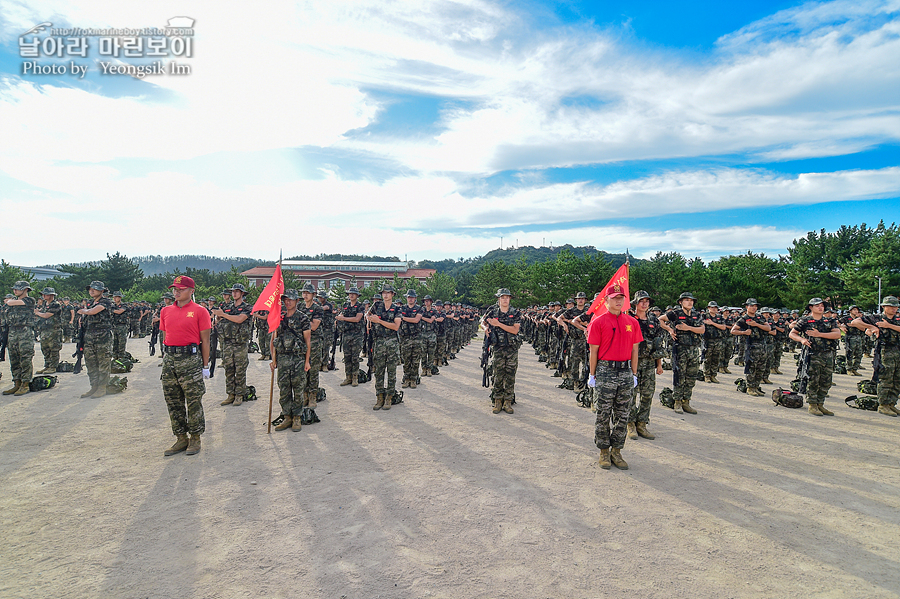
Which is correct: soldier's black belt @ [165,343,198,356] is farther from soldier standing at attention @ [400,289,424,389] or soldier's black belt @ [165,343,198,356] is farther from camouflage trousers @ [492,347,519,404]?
camouflage trousers @ [492,347,519,404]

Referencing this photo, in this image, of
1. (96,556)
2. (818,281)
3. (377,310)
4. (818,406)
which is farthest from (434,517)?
(818,281)

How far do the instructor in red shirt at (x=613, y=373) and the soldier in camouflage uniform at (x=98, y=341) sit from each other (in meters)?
11.2

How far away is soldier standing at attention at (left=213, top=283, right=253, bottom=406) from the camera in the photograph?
993 cm

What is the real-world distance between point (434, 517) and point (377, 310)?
19.0ft

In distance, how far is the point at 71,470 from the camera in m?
5.97

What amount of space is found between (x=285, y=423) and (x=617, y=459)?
578 cm

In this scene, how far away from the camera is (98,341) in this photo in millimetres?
10383

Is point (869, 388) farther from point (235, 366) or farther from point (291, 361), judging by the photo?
point (235, 366)

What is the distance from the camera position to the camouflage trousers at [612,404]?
6133mm

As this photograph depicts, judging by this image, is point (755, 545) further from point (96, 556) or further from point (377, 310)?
point (377, 310)

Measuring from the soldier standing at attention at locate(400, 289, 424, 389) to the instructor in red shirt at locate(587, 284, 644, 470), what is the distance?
6.05m

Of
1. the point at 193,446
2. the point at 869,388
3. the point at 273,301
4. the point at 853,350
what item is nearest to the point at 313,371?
the point at 273,301

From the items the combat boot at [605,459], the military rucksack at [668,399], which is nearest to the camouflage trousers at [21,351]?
the combat boot at [605,459]

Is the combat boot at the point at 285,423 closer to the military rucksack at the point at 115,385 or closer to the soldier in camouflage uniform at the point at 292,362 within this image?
the soldier in camouflage uniform at the point at 292,362
